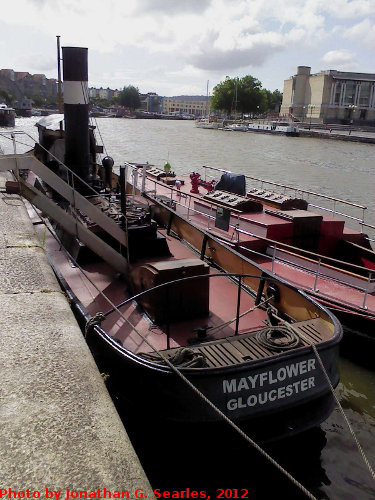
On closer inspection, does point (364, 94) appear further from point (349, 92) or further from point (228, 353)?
point (228, 353)

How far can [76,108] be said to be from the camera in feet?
34.0

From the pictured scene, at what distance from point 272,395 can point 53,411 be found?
2697 millimetres

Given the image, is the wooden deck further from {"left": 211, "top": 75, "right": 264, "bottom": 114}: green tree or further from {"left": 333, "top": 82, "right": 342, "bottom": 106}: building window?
{"left": 211, "top": 75, "right": 264, "bottom": 114}: green tree

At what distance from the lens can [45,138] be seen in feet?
43.8

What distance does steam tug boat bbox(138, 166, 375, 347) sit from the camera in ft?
30.5

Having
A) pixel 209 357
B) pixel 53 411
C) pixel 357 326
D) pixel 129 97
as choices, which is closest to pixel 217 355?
pixel 209 357

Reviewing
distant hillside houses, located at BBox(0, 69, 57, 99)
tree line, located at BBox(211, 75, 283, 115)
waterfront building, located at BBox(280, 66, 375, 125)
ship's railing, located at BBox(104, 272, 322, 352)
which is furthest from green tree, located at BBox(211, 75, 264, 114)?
ship's railing, located at BBox(104, 272, 322, 352)

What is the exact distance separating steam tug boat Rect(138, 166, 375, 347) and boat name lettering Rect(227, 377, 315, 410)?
3879mm

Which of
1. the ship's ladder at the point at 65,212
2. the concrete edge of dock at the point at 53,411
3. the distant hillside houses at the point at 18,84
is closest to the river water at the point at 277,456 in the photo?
the concrete edge of dock at the point at 53,411

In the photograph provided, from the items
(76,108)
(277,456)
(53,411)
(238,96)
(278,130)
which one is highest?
(238,96)

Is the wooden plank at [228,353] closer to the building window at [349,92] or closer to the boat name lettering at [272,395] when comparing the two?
the boat name lettering at [272,395]

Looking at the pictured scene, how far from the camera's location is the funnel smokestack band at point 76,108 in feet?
32.4

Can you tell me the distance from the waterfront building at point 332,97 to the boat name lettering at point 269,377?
111757 mm

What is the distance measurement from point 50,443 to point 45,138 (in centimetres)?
1144
